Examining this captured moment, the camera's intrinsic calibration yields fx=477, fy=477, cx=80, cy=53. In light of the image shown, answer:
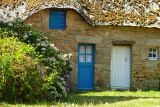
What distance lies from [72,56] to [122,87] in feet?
10.6

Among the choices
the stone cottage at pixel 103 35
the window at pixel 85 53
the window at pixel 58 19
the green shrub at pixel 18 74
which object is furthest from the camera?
the window at pixel 85 53

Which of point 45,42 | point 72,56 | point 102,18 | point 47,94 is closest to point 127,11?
point 102,18

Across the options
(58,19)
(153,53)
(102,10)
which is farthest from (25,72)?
(153,53)

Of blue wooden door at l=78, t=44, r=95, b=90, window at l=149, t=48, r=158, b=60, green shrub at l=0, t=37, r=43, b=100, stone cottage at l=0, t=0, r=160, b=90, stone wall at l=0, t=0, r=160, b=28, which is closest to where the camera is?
green shrub at l=0, t=37, r=43, b=100

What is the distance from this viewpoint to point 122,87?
979 inches

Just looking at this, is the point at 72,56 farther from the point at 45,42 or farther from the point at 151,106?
the point at 151,106

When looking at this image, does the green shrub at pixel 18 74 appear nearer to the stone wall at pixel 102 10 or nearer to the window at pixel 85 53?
the stone wall at pixel 102 10

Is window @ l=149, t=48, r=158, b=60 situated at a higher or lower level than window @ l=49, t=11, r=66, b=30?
lower

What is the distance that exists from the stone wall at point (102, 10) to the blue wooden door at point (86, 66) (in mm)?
1491

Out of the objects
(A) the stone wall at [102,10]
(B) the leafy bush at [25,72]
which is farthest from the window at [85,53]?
(B) the leafy bush at [25,72]

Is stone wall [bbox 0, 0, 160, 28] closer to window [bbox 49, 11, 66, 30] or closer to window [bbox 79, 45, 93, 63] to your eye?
window [bbox 49, 11, 66, 30]

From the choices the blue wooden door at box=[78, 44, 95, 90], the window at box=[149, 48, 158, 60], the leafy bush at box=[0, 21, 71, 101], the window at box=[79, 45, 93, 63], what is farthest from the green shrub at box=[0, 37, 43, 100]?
the window at box=[149, 48, 158, 60]

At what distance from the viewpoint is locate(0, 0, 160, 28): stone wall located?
929 inches

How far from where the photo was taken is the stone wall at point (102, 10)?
23.6m
